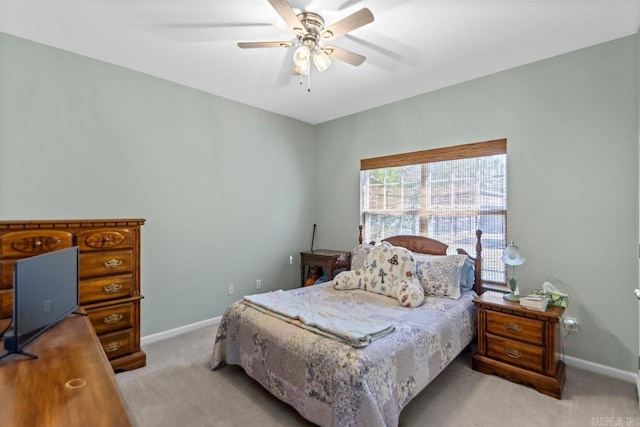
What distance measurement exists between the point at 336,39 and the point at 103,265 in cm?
255

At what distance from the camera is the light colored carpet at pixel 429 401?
6.24 ft

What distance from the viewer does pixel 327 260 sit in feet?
12.7

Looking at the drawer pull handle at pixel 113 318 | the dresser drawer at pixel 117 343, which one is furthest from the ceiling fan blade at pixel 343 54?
the dresser drawer at pixel 117 343

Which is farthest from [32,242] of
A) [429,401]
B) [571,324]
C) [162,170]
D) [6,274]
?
[571,324]

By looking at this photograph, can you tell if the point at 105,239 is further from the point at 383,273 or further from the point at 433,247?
the point at 433,247

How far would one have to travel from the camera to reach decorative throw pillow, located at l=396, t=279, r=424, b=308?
2.48 meters

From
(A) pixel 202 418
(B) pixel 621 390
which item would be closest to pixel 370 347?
(A) pixel 202 418

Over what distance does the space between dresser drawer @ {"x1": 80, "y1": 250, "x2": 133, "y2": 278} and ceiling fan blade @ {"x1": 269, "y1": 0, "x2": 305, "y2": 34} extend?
6.97 ft

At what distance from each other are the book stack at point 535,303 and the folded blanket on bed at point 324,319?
1150mm

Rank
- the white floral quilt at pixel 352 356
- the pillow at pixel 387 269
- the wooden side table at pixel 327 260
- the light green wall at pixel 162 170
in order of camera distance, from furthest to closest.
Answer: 1. the wooden side table at pixel 327 260
2. the pillow at pixel 387 269
3. the light green wall at pixel 162 170
4. the white floral quilt at pixel 352 356

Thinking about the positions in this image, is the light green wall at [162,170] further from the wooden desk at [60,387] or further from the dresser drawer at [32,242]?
the wooden desk at [60,387]

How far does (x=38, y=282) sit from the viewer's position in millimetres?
1550

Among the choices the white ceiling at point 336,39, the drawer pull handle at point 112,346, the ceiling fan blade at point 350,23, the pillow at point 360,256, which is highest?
the white ceiling at point 336,39

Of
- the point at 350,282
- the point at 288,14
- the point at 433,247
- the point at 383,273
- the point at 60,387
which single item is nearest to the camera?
the point at 60,387
